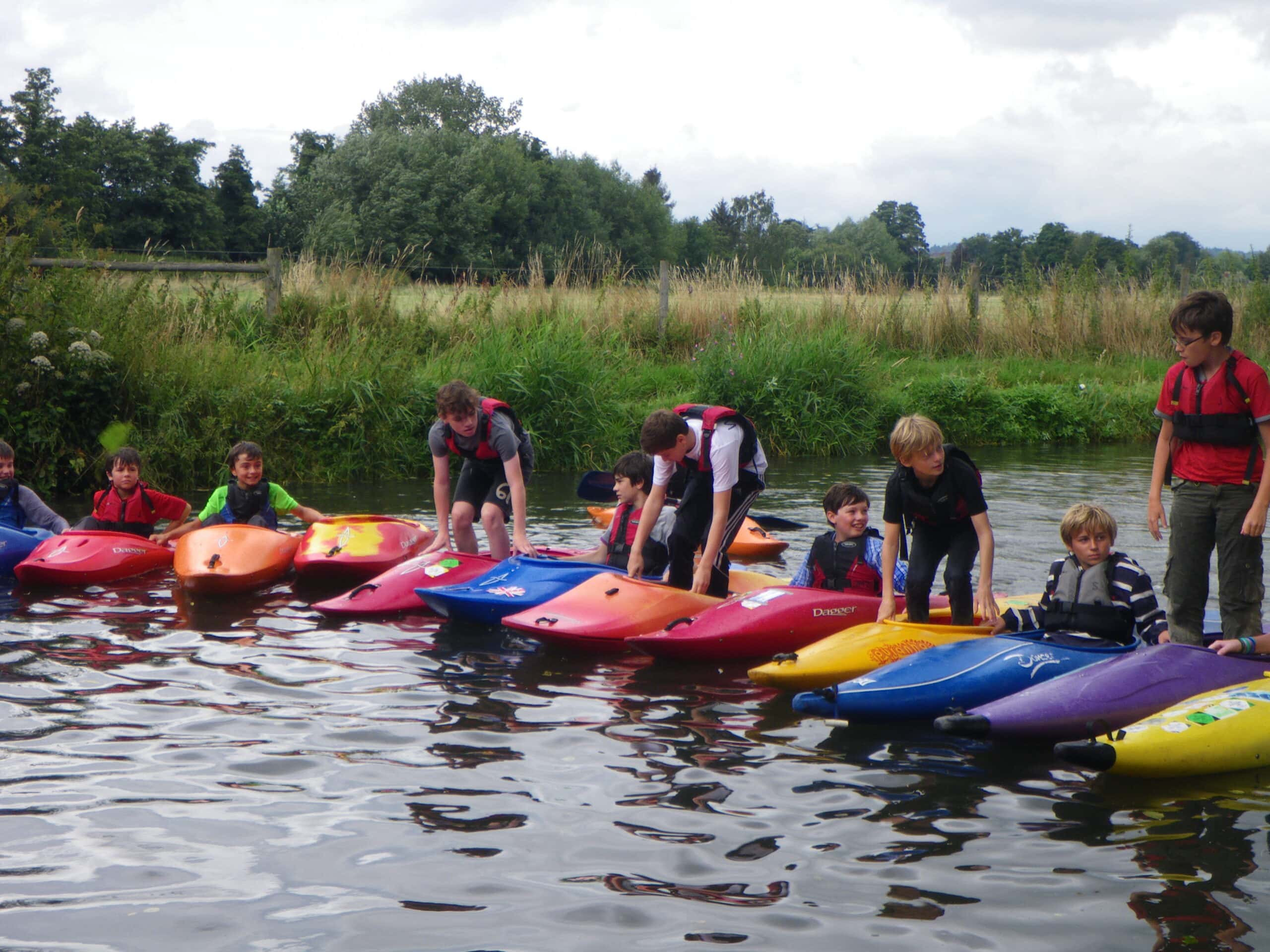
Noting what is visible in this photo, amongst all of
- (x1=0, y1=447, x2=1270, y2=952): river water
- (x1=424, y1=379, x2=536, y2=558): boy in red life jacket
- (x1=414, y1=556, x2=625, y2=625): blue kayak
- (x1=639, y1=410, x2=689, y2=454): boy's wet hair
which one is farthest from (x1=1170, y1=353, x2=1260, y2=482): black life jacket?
(x1=424, y1=379, x2=536, y2=558): boy in red life jacket

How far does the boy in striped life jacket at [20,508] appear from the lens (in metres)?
7.62

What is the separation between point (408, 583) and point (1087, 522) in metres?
3.50

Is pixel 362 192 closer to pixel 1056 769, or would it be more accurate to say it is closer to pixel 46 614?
pixel 46 614

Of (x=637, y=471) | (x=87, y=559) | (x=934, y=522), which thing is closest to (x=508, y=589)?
(x=637, y=471)

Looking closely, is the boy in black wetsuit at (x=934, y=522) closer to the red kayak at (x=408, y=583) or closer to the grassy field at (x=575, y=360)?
the red kayak at (x=408, y=583)

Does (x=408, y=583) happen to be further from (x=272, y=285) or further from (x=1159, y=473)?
(x=272, y=285)

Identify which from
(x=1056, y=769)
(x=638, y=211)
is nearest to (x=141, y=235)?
(x=638, y=211)

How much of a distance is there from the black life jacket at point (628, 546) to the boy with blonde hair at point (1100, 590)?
2.21 meters

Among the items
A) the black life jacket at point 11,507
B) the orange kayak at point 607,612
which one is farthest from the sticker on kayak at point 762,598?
the black life jacket at point 11,507

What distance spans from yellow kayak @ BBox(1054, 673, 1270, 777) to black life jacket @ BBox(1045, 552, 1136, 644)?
760mm

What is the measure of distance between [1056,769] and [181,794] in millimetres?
2903

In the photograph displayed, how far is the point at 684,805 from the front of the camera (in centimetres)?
371

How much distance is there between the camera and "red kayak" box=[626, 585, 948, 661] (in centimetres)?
546

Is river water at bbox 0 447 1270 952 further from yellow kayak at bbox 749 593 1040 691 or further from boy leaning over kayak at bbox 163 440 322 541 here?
boy leaning over kayak at bbox 163 440 322 541
